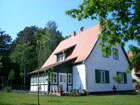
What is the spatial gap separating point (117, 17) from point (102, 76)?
14.0m

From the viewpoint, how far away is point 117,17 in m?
6.38

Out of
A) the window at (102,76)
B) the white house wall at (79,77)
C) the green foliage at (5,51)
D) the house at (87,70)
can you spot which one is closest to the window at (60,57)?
the house at (87,70)

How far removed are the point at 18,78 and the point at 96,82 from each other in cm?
2552

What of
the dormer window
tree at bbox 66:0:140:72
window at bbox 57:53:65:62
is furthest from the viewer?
window at bbox 57:53:65:62

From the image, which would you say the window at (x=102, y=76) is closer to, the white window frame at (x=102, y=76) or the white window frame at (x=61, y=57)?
the white window frame at (x=102, y=76)

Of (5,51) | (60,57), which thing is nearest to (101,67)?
(60,57)

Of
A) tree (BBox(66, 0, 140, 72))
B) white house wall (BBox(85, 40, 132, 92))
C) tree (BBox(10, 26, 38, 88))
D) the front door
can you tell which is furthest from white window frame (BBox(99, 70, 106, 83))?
tree (BBox(10, 26, 38, 88))

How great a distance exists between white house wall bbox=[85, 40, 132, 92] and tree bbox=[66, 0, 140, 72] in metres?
11.6

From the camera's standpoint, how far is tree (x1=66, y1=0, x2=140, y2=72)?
5910 mm

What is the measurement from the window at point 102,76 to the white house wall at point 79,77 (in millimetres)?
1709

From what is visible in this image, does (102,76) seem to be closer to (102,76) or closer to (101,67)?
(102,76)

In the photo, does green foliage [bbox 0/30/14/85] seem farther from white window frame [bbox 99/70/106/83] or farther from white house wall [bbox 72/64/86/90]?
white window frame [bbox 99/70/106/83]

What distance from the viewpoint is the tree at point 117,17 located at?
5.91 metres

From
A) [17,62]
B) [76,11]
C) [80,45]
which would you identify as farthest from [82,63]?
[17,62]
